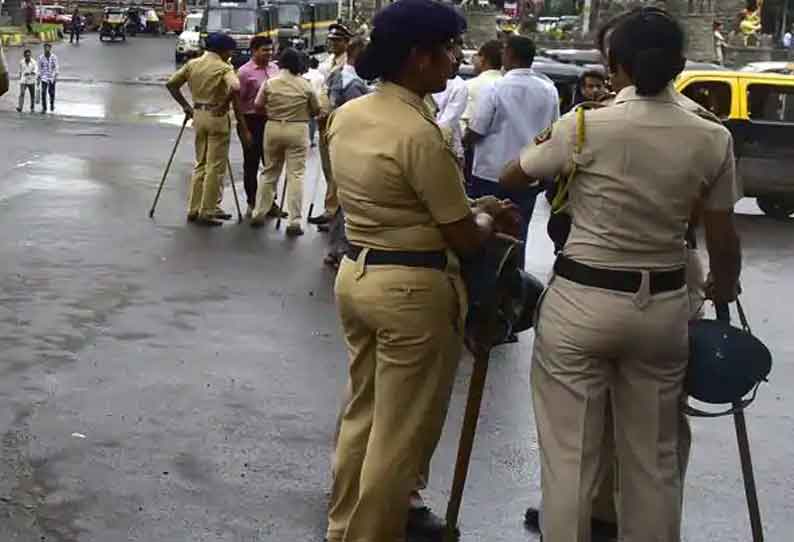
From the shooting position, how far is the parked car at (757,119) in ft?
55.5

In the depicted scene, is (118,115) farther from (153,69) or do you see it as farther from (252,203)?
(153,69)

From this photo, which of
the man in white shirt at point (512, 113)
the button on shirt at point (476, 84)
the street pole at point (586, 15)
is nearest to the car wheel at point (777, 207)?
the button on shirt at point (476, 84)

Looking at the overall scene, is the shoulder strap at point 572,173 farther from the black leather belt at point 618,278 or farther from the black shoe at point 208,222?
the black shoe at point 208,222

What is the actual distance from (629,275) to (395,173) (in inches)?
32.7

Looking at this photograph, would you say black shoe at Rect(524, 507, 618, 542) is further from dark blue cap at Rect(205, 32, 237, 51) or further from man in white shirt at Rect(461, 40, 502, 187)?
dark blue cap at Rect(205, 32, 237, 51)

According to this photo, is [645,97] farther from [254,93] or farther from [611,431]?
[254,93]

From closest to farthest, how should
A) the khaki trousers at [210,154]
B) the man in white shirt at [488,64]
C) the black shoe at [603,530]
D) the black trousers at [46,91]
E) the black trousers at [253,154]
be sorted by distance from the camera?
the black shoe at [603,530]
the man in white shirt at [488,64]
the khaki trousers at [210,154]
the black trousers at [253,154]
the black trousers at [46,91]

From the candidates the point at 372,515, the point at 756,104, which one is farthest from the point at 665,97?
the point at 756,104

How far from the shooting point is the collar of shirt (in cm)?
460

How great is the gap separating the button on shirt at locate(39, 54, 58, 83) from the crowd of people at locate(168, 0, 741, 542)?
26437mm

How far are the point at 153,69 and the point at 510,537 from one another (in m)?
44.3

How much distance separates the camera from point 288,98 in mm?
13070

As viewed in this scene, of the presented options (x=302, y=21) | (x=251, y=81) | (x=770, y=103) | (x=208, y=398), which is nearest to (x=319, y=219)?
(x=251, y=81)

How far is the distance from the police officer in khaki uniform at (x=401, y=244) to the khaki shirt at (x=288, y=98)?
817 cm
